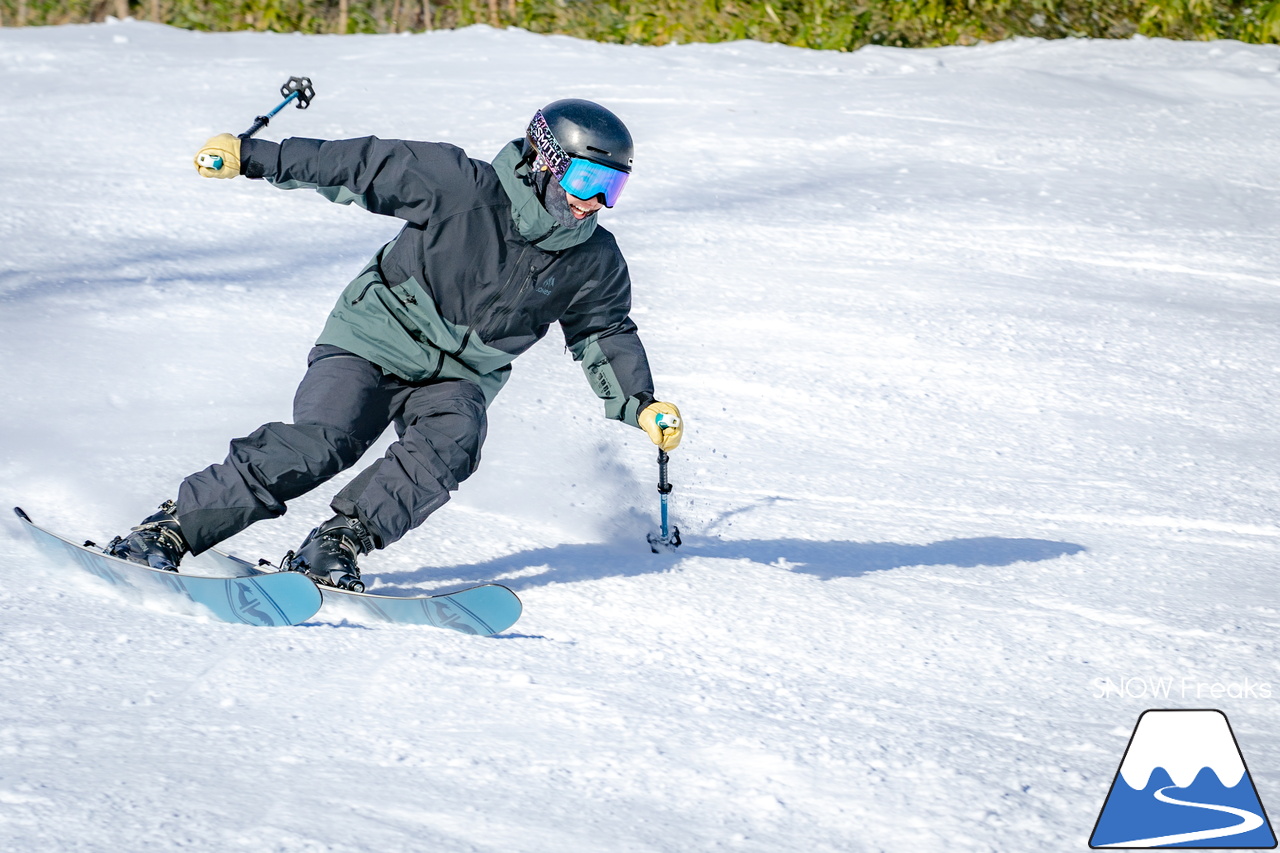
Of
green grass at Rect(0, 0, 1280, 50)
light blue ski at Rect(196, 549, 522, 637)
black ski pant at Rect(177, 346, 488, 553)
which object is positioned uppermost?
green grass at Rect(0, 0, 1280, 50)

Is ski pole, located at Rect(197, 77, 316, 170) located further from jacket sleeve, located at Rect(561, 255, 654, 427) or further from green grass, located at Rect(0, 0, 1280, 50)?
green grass, located at Rect(0, 0, 1280, 50)

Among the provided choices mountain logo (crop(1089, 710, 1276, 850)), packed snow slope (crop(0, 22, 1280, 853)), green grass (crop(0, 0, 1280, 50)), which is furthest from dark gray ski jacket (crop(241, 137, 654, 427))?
green grass (crop(0, 0, 1280, 50))

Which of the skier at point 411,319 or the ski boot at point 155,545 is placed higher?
the skier at point 411,319

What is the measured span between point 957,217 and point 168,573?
6.49 meters

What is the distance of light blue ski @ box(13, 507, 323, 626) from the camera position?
10.0 feet

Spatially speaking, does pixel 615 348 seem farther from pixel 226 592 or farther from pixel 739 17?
pixel 739 17

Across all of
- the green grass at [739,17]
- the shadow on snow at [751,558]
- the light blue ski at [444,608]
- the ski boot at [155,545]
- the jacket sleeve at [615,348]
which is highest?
the green grass at [739,17]

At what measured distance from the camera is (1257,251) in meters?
8.02

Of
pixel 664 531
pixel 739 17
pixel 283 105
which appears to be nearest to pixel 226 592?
pixel 664 531

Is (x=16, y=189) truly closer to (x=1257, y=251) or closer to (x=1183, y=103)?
(x=1257, y=251)

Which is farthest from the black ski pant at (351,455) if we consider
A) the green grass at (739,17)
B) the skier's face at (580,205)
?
the green grass at (739,17)

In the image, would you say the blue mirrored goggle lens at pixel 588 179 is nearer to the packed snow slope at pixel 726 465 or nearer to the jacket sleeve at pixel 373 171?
the jacket sleeve at pixel 373 171

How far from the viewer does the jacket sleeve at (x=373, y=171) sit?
3.23 meters

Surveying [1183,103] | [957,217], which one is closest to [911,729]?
[957,217]
